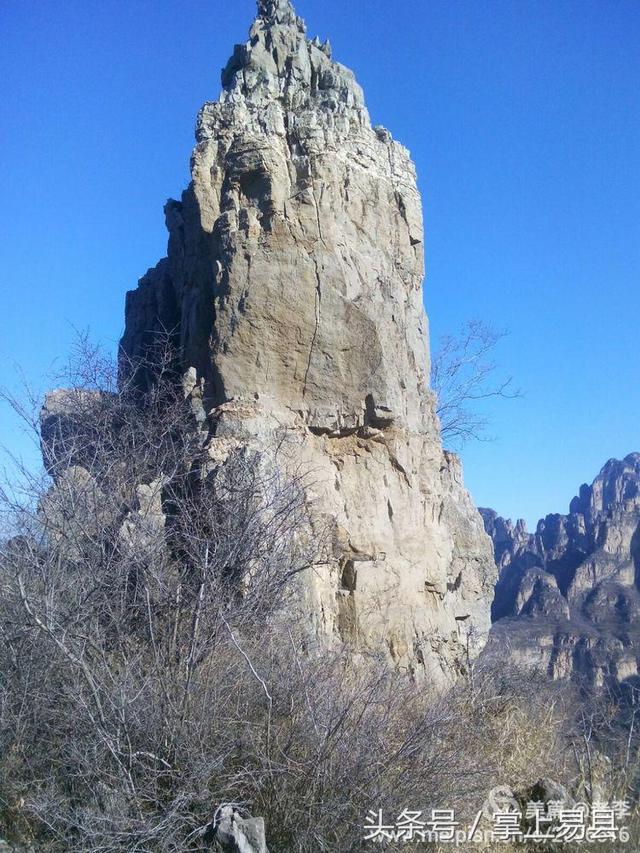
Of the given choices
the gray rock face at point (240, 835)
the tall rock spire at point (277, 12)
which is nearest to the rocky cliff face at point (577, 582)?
the tall rock spire at point (277, 12)

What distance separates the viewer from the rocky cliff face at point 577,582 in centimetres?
3603

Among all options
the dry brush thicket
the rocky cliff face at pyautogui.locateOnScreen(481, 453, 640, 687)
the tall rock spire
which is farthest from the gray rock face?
the rocky cliff face at pyautogui.locateOnScreen(481, 453, 640, 687)

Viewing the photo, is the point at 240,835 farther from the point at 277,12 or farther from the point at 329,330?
the point at 277,12

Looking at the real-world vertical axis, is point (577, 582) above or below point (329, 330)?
above

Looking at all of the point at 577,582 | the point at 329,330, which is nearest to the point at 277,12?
the point at 329,330

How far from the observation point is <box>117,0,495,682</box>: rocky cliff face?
8.48 meters

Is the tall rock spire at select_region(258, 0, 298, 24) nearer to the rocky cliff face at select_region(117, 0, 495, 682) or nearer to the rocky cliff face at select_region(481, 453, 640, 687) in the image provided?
the rocky cliff face at select_region(117, 0, 495, 682)

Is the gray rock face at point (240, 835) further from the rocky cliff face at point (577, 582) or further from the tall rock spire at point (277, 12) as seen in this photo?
the rocky cliff face at point (577, 582)

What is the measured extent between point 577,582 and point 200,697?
4498 cm

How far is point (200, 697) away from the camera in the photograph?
5.62 meters

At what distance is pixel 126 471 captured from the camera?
8.34 meters

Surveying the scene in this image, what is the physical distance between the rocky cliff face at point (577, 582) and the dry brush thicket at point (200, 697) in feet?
74.5

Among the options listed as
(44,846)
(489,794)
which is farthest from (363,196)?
(44,846)

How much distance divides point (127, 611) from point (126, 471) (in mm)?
1935
